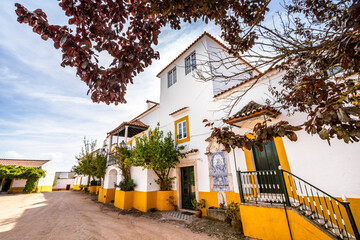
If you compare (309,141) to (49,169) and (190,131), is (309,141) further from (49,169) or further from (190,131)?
(49,169)

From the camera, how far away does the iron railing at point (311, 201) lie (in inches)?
141

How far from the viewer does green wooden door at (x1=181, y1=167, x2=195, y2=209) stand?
866cm

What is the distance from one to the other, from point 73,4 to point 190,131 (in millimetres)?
7724

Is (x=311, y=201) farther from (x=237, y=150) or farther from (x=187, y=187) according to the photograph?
(x=187, y=187)

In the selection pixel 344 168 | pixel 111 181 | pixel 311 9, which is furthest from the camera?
pixel 111 181

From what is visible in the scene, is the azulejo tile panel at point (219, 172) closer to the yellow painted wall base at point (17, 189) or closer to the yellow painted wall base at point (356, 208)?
the yellow painted wall base at point (356, 208)

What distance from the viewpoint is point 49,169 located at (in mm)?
30172

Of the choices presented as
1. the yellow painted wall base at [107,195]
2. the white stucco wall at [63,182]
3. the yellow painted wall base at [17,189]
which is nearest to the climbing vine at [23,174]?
the yellow painted wall base at [17,189]

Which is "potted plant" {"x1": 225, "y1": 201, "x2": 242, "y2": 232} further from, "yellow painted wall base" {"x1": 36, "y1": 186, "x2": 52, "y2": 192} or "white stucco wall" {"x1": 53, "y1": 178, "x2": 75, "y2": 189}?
"white stucco wall" {"x1": 53, "y1": 178, "x2": 75, "y2": 189}

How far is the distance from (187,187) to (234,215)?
146 inches

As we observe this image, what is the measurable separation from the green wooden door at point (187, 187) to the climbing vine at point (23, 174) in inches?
1051

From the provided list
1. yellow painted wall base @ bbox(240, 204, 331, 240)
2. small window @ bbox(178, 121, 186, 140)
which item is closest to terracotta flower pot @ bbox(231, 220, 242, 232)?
yellow painted wall base @ bbox(240, 204, 331, 240)

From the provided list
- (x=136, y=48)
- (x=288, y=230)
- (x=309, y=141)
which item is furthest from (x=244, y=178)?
(x=136, y=48)

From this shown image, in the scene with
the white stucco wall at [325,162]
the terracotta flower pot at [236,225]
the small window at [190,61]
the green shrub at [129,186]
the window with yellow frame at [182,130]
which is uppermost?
the small window at [190,61]
